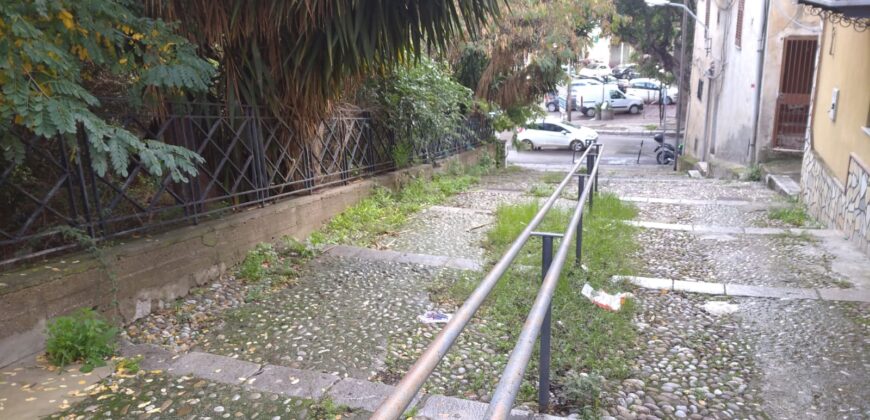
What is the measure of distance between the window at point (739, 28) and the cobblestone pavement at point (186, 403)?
47.1ft

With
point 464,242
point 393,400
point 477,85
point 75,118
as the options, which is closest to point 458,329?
point 393,400

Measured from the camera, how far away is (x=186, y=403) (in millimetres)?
2633

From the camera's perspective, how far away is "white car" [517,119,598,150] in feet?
81.3

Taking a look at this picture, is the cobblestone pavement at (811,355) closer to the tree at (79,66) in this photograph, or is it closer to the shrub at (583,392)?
the shrub at (583,392)

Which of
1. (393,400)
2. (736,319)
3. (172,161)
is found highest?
(172,161)

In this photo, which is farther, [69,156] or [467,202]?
[467,202]

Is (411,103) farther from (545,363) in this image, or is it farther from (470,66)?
(545,363)

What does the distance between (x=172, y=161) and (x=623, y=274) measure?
347 cm

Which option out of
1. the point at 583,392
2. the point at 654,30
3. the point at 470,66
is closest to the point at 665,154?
the point at 654,30

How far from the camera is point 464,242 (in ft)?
18.5

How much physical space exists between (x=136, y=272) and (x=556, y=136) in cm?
2320

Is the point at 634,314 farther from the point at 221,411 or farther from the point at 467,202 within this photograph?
the point at 467,202

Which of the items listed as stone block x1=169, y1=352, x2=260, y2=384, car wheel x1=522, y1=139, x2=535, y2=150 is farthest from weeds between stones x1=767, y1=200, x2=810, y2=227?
car wheel x1=522, y1=139, x2=535, y2=150

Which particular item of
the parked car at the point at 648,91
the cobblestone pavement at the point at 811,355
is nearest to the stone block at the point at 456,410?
the cobblestone pavement at the point at 811,355
